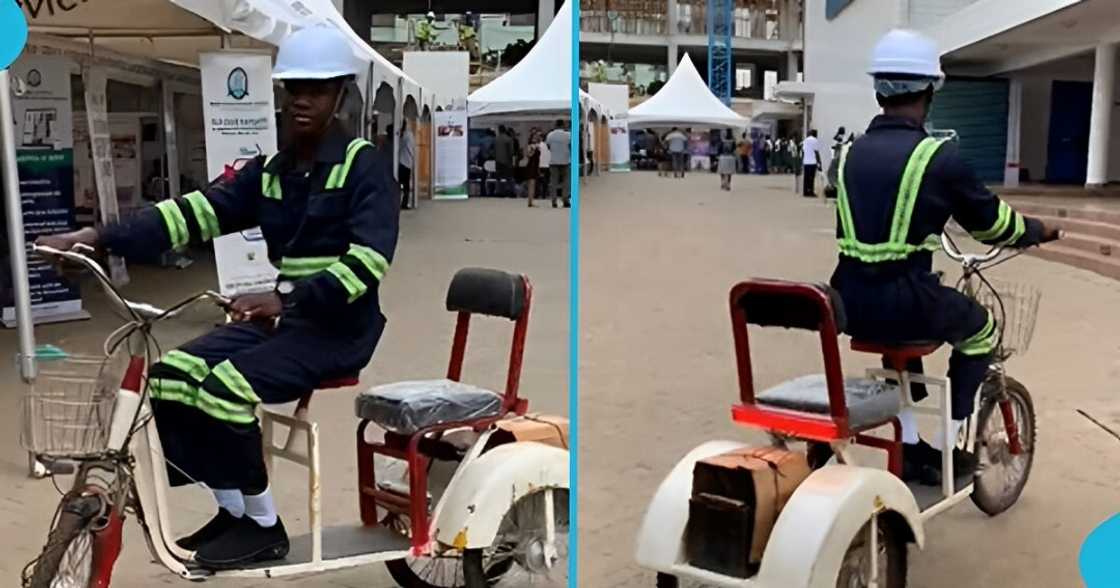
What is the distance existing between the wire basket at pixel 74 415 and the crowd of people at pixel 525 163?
67.1 inches

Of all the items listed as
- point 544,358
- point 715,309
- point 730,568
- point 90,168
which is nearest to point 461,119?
point 90,168

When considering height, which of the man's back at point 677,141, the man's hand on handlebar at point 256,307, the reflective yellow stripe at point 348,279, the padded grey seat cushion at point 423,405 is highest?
the man's back at point 677,141

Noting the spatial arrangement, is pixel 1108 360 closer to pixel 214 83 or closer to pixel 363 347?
pixel 363 347

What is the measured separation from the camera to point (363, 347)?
288cm

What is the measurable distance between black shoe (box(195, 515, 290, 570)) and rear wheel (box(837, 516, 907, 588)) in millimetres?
1226

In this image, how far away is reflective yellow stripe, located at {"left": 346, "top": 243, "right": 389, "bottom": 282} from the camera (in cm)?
271

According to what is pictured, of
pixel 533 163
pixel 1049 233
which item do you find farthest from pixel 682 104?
pixel 533 163

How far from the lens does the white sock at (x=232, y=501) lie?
2826mm

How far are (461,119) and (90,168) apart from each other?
3.77 metres

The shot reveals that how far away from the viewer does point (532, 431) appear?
3.09m

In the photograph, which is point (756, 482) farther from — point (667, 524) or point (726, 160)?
point (726, 160)

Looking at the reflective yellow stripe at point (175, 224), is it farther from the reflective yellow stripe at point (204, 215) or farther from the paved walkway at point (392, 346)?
the paved walkway at point (392, 346)

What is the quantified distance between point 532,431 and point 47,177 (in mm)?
4344

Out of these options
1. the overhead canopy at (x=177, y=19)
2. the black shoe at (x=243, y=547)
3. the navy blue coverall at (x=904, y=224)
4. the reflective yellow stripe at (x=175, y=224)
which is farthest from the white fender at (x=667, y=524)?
the overhead canopy at (x=177, y=19)
